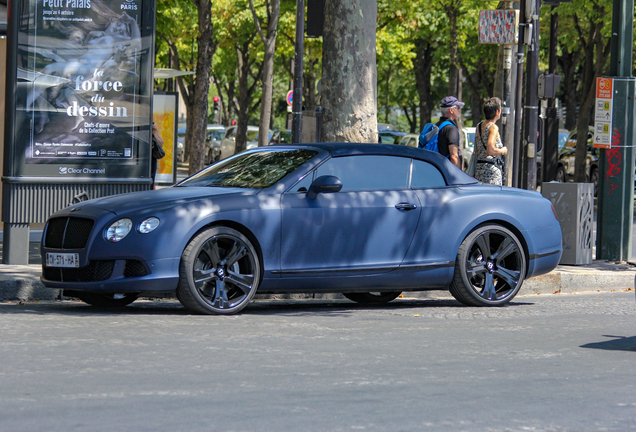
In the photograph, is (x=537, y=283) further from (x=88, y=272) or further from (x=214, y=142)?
(x=214, y=142)

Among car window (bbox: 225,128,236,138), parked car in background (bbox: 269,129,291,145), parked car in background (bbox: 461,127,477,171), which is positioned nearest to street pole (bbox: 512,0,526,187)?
parked car in background (bbox: 461,127,477,171)

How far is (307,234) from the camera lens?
26.0 feet

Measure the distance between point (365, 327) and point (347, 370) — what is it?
1.71 metres

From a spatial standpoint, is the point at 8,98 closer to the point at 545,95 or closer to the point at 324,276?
the point at 324,276

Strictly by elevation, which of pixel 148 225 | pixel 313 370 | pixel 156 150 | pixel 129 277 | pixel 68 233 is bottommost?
pixel 313 370

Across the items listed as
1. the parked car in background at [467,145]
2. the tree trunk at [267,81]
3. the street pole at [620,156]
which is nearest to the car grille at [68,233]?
the street pole at [620,156]

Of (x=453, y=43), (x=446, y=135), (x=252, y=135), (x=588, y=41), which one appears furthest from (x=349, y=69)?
(x=252, y=135)

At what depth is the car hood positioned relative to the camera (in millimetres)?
7465

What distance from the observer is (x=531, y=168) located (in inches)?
566

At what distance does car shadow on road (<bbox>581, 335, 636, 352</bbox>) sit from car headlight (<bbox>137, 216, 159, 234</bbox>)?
10.2 feet

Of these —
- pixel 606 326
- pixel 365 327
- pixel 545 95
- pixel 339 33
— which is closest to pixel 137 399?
pixel 365 327

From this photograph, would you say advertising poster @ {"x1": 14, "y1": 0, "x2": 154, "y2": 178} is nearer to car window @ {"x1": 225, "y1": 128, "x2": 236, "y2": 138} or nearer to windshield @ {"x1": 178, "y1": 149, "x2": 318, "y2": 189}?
windshield @ {"x1": 178, "y1": 149, "x2": 318, "y2": 189}

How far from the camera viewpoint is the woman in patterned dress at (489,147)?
10.8 meters

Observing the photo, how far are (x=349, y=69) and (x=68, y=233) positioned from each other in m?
4.32
